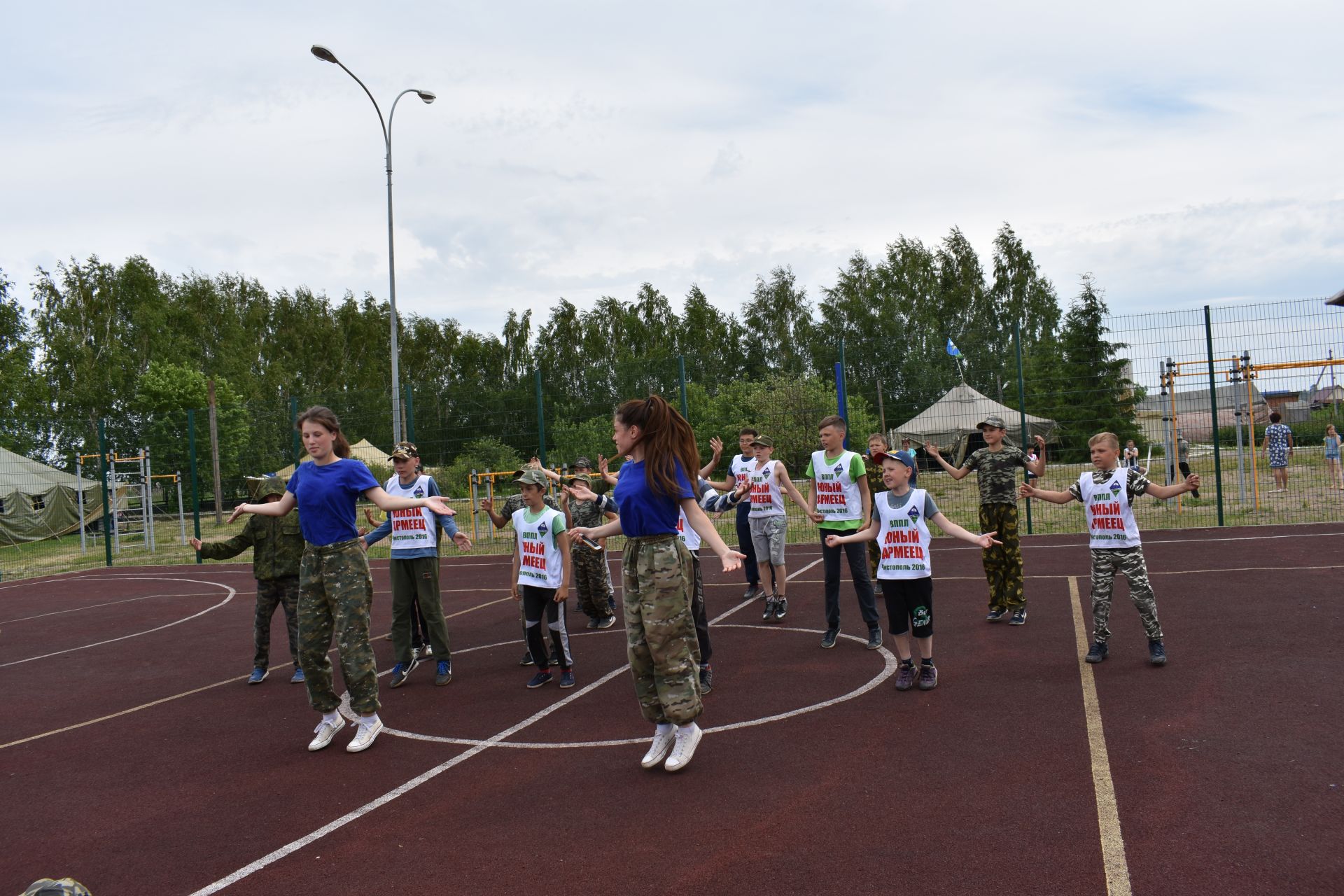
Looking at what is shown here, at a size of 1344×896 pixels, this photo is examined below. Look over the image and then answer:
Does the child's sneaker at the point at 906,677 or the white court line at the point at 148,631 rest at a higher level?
the child's sneaker at the point at 906,677

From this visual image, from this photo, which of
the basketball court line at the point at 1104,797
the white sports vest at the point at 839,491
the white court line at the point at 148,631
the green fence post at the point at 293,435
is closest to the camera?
the basketball court line at the point at 1104,797

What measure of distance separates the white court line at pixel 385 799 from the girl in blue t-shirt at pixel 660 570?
1212 mm

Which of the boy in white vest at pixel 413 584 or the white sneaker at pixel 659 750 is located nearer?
the white sneaker at pixel 659 750

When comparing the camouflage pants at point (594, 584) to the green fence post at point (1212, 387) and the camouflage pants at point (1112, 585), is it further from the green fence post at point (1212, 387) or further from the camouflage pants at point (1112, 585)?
the green fence post at point (1212, 387)

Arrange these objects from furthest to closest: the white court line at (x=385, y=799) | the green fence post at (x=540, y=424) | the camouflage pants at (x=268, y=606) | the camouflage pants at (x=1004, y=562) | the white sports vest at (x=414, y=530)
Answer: the green fence post at (x=540, y=424), the camouflage pants at (x=1004, y=562), the camouflage pants at (x=268, y=606), the white sports vest at (x=414, y=530), the white court line at (x=385, y=799)

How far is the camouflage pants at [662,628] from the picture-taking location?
5055 millimetres

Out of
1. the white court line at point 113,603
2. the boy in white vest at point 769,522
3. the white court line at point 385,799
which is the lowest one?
the white court line at point 113,603

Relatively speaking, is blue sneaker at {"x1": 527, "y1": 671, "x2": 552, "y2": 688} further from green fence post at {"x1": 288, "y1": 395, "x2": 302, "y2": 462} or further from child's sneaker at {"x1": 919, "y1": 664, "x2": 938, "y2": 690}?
green fence post at {"x1": 288, "y1": 395, "x2": 302, "y2": 462}

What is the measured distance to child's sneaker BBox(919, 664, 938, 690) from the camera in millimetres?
6363

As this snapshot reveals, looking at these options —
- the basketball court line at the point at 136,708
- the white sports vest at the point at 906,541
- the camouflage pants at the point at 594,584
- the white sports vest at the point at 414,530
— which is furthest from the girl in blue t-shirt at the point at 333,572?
the camouflage pants at the point at 594,584

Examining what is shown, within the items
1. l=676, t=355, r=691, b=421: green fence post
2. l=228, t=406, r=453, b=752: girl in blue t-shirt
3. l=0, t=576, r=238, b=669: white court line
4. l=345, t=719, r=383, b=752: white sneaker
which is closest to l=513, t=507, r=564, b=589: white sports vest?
l=228, t=406, r=453, b=752: girl in blue t-shirt

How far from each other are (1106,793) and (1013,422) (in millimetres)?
12862

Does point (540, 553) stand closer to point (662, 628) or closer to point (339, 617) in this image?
point (339, 617)

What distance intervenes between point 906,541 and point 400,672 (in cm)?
427
